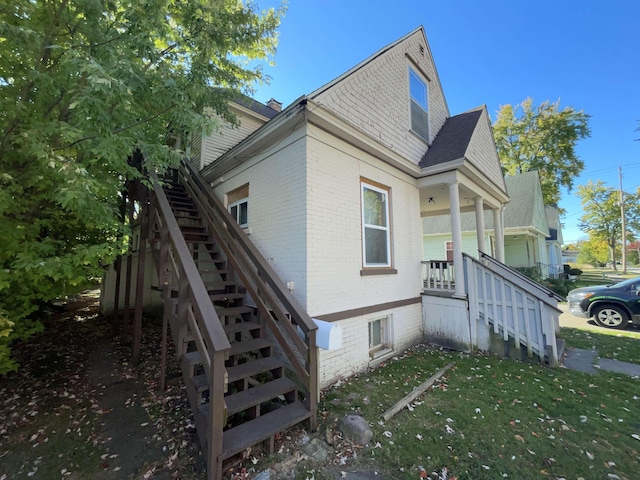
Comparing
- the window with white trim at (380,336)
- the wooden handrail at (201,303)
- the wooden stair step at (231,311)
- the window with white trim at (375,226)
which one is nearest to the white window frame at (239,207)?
the wooden handrail at (201,303)

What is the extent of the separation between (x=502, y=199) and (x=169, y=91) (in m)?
10.2

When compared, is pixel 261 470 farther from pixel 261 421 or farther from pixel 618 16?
pixel 618 16

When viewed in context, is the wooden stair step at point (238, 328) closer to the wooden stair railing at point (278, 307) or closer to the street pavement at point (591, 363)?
the wooden stair railing at point (278, 307)

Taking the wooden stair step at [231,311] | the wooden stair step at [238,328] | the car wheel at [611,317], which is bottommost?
the car wheel at [611,317]

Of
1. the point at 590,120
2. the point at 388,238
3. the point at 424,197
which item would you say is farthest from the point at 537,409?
the point at 590,120

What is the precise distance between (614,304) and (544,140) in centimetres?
2239

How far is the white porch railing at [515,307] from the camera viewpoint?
5.08m

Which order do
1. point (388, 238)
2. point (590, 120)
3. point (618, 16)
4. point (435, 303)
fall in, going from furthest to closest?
point (590, 120)
point (618, 16)
point (435, 303)
point (388, 238)

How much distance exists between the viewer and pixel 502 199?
30.6 ft

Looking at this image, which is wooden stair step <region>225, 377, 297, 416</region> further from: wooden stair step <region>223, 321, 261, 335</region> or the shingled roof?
the shingled roof

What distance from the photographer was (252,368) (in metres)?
3.33

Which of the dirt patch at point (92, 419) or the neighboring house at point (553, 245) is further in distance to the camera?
the neighboring house at point (553, 245)

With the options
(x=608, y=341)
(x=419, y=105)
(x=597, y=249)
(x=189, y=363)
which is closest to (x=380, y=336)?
(x=189, y=363)

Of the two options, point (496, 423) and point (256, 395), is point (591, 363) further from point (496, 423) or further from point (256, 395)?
point (256, 395)
